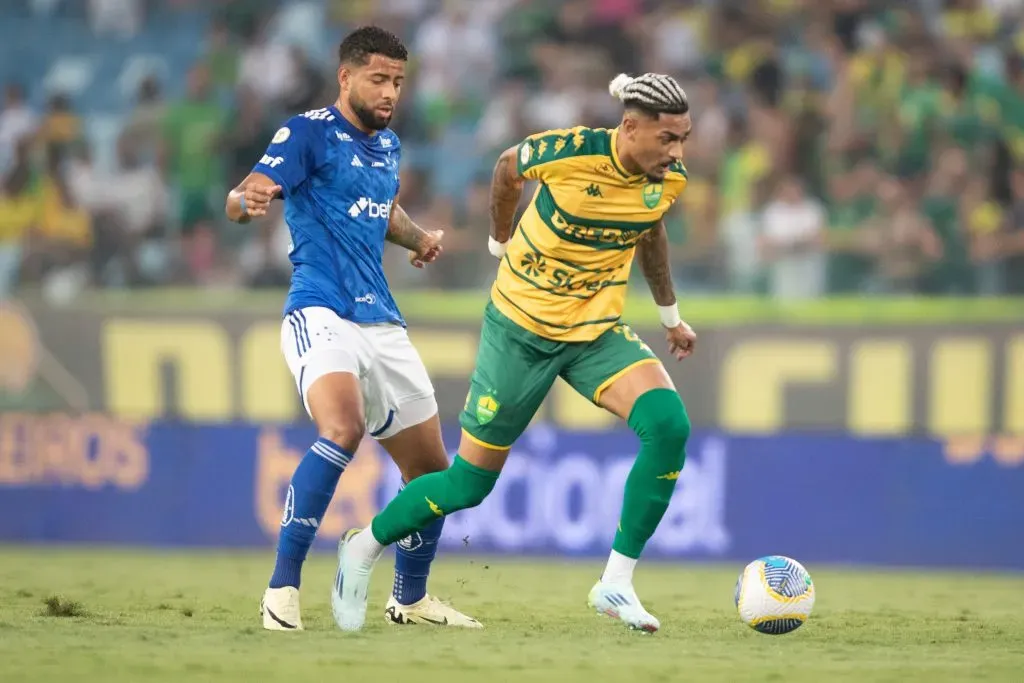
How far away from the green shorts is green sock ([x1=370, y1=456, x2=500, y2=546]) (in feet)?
0.55

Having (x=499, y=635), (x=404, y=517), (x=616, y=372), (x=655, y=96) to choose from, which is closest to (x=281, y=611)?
(x=404, y=517)

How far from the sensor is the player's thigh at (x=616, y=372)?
24.7ft

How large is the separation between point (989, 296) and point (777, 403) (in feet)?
6.21

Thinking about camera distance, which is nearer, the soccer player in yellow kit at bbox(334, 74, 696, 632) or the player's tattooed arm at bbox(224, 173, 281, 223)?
the player's tattooed arm at bbox(224, 173, 281, 223)

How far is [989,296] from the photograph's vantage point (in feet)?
42.5

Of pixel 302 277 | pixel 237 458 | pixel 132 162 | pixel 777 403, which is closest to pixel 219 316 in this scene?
pixel 237 458

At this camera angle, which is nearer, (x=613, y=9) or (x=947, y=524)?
(x=947, y=524)

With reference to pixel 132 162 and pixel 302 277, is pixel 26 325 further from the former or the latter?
pixel 302 277

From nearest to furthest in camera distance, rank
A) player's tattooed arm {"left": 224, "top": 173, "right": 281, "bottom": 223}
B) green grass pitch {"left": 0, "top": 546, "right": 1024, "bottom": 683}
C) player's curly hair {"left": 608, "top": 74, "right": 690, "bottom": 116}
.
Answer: green grass pitch {"left": 0, "top": 546, "right": 1024, "bottom": 683} → player's tattooed arm {"left": 224, "top": 173, "right": 281, "bottom": 223} → player's curly hair {"left": 608, "top": 74, "right": 690, "bottom": 116}

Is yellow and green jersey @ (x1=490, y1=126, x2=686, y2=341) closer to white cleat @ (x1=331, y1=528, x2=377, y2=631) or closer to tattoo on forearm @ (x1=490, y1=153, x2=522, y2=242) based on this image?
tattoo on forearm @ (x1=490, y1=153, x2=522, y2=242)

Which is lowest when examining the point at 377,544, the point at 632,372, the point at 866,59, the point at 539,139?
the point at 377,544

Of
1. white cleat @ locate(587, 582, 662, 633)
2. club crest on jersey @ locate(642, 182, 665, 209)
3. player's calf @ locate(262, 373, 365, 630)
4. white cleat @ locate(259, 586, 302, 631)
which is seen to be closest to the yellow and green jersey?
club crest on jersey @ locate(642, 182, 665, 209)

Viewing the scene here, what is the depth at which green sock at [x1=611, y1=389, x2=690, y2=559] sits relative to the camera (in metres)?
7.38

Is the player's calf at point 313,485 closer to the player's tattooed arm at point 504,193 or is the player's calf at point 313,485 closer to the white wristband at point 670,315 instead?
the player's tattooed arm at point 504,193
